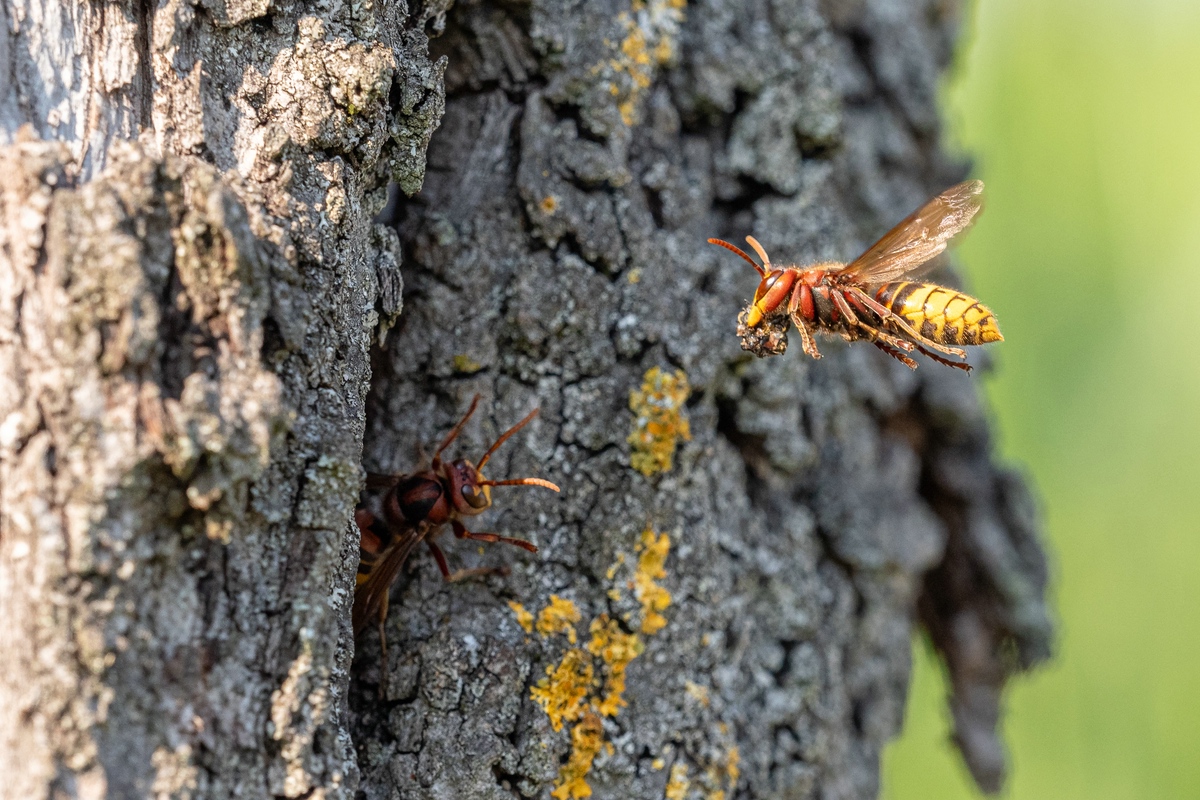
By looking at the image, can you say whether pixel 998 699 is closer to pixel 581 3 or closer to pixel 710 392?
pixel 710 392

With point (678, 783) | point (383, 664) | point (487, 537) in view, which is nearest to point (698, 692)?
point (678, 783)

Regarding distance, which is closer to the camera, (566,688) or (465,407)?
(566,688)

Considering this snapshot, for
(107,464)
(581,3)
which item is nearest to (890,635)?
(581,3)

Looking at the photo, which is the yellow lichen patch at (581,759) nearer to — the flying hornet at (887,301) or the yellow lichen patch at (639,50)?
the flying hornet at (887,301)

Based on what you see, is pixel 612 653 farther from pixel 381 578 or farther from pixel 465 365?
pixel 465 365

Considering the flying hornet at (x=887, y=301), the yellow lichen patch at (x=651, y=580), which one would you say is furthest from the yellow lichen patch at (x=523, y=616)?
the flying hornet at (x=887, y=301)

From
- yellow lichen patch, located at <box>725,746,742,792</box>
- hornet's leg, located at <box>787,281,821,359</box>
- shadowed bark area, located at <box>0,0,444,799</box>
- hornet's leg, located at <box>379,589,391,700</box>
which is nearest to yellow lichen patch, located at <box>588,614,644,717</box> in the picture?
yellow lichen patch, located at <box>725,746,742,792</box>
